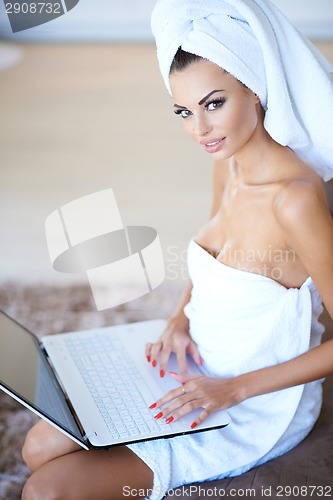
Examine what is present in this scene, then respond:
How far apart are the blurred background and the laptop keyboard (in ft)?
4.03

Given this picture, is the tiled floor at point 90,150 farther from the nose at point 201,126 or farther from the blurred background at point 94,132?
the nose at point 201,126

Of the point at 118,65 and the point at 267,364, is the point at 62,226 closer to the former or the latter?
the point at 118,65

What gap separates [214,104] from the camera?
1273 mm

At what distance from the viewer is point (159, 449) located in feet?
4.20

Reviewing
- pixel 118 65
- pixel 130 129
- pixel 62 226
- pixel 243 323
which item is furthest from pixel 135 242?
pixel 243 323

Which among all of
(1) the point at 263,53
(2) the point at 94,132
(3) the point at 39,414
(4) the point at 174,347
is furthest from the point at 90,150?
(3) the point at 39,414

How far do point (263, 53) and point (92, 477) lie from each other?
828mm

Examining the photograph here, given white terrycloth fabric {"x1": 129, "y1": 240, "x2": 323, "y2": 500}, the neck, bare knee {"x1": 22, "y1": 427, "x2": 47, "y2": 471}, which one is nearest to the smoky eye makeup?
the neck

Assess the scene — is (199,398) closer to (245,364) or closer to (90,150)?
(245,364)

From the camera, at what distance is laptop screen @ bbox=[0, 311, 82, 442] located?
3.99 feet

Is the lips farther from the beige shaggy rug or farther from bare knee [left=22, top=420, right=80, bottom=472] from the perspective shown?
the beige shaggy rug

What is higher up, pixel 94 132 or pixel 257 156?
pixel 257 156

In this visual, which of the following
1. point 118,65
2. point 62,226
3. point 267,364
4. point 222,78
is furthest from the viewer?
point 118,65

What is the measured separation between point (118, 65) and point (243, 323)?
8.87 ft
